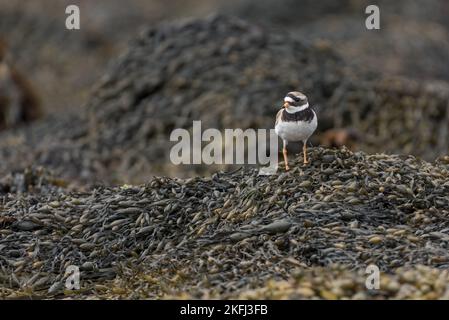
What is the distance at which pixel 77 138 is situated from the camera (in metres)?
12.4

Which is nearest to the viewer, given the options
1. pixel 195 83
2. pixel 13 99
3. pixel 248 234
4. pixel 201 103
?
pixel 248 234

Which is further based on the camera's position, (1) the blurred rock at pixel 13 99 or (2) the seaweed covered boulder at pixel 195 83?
(1) the blurred rock at pixel 13 99

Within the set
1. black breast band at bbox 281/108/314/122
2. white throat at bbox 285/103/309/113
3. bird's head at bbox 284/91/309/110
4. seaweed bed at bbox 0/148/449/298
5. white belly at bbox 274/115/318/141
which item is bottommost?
seaweed bed at bbox 0/148/449/298

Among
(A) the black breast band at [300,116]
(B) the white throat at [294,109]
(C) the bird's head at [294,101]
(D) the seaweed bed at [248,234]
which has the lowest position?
(D) the seaweed bed at [248,234]

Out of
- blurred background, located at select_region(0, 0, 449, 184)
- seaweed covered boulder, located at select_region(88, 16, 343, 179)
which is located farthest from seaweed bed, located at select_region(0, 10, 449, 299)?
seaweed covered boulder, located at select_region(88, 16, 343, 179)

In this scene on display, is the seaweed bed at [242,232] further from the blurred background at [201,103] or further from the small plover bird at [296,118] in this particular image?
the blurred background at [201,103]

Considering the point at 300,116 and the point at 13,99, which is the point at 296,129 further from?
the point at 13,99

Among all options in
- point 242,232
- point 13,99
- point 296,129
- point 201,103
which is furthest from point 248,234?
point 13,99

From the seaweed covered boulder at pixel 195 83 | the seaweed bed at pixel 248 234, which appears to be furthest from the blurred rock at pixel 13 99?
the seaweed bed at pixel 248 234

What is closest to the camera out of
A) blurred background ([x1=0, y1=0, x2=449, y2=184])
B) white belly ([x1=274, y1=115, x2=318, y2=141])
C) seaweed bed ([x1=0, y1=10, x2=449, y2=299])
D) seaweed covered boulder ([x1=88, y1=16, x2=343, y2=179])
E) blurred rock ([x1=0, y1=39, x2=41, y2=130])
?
seaweed bed ([x1=0, y1=10, x2=449, y2=299])

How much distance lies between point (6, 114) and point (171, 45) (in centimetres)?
341

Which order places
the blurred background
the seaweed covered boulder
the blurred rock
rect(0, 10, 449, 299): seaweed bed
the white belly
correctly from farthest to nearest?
the blurred rock
the seaweed covered boulder
the blurred background
the white belly
rect(0, 10, 449, 299): seaweed bed

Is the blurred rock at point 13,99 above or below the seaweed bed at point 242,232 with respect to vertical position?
above

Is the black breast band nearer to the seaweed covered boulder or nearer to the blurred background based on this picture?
the blurred background
